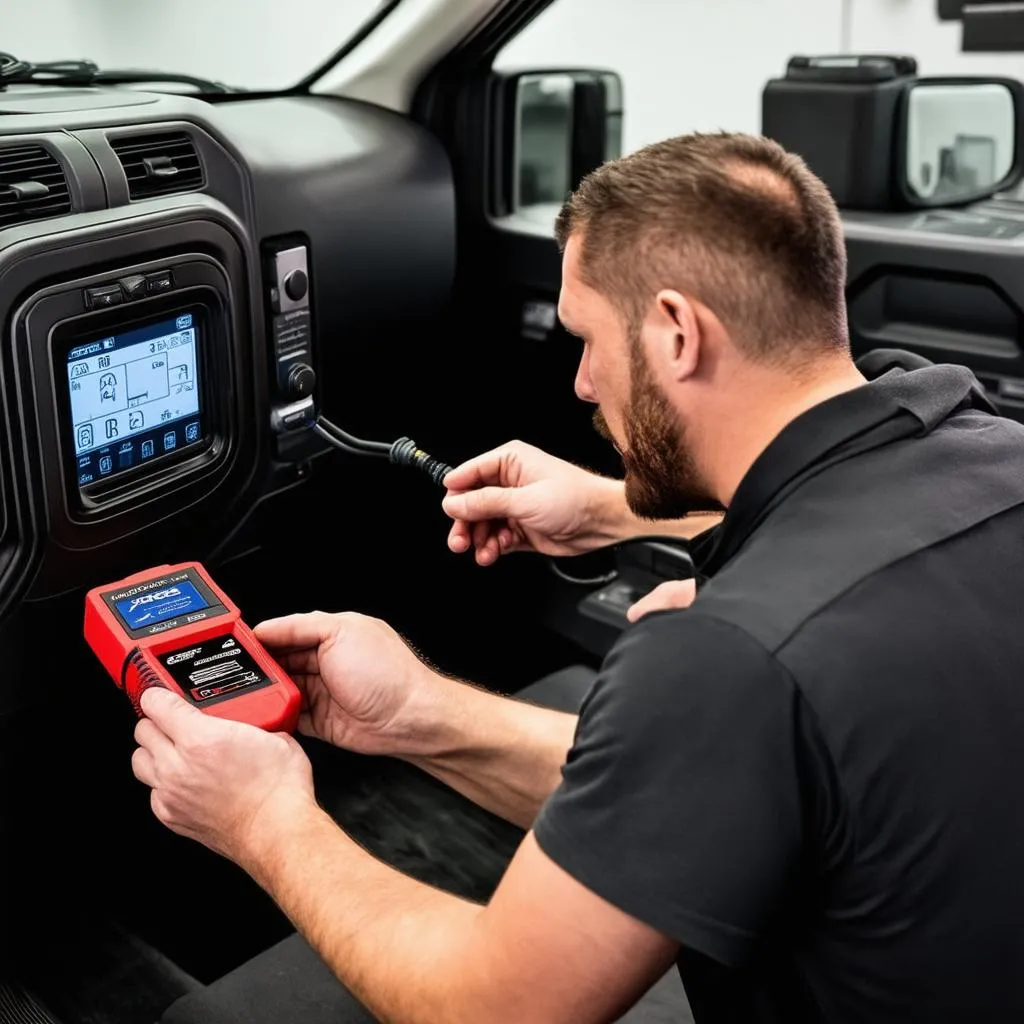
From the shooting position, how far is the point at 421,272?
2.04 meters

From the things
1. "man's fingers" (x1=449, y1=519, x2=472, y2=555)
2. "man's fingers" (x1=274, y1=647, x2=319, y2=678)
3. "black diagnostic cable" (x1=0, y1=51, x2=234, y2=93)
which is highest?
"black diagnostic cable" (x1=0, y1=51, x2=234, y2=93)

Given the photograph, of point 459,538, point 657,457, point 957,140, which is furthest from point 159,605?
point 957,140

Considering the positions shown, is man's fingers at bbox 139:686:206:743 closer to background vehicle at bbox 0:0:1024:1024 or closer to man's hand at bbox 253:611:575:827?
man's hand at bbox 253:611:575:827

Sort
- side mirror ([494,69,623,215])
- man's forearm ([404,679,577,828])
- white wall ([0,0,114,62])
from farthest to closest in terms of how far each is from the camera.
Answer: side mirror ([494,69,623,215]) < white wall ([0,0,114,62]) < man's forearm ([404,679,577,828])

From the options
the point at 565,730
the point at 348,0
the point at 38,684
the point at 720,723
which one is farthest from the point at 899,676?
the point at 348,0

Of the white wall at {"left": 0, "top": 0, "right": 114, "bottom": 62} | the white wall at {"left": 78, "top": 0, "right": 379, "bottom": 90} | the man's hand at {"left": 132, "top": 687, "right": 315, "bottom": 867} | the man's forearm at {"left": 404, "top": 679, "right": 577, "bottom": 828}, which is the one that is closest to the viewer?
the man's hand at {"left": 132, "top": 687, "right": 315, "bottom": 867}

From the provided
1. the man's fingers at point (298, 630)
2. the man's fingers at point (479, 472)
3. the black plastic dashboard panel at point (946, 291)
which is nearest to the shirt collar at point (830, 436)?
the man's fingers at point (298, 630)

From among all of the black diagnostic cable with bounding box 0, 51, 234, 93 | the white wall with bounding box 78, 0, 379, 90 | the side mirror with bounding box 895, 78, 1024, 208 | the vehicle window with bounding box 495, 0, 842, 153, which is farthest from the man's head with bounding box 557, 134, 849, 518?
the vehicle window with bounding box 495, 0, 842, 153

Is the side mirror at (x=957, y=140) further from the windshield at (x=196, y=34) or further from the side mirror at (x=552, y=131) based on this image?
the windshield at (x=196, y=34)

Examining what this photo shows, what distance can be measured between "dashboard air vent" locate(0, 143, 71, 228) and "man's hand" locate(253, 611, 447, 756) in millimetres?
485

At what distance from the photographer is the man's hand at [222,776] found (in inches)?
45.2

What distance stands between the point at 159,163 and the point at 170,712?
662 millimetres

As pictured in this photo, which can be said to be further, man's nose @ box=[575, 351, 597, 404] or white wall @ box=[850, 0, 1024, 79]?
white wall @ box=[850, 0, 1024, 79]

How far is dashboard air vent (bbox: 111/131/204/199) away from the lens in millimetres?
1475
